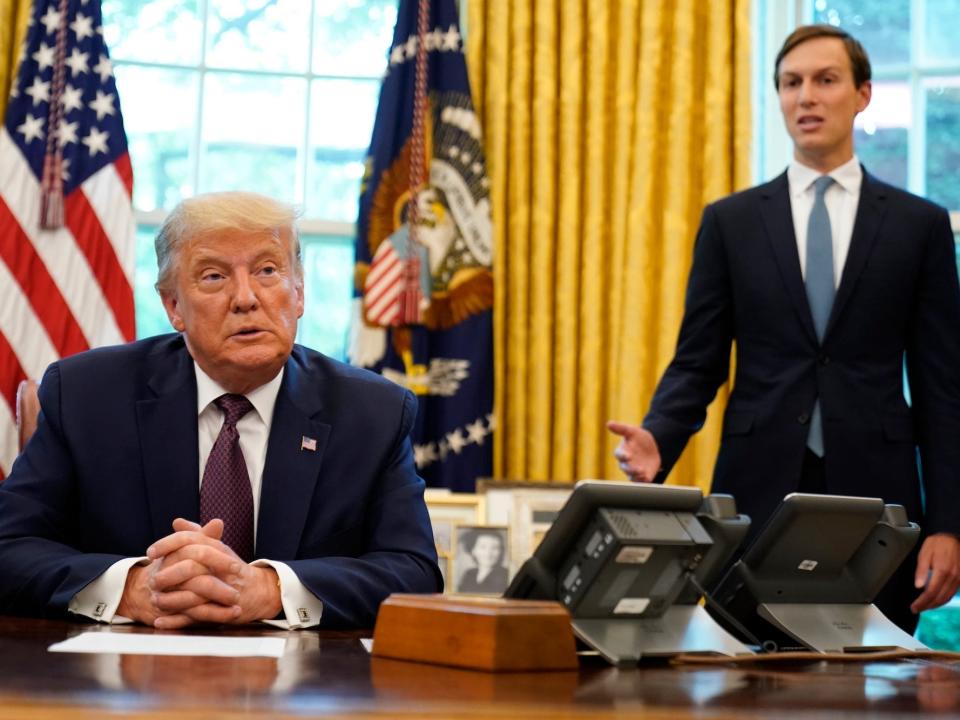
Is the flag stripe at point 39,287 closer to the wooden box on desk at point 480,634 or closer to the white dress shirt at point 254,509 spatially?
the white dress shirt at point 254,509

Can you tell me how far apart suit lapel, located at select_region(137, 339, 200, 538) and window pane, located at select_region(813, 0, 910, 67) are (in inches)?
126

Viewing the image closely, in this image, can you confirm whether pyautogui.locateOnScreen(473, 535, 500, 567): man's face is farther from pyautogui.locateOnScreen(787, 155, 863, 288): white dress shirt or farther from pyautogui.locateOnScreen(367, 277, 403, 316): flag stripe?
pyautogui.locateOnScreen(787, 155, 863, 288): white dress shirt

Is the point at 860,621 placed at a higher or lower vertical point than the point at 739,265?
lower

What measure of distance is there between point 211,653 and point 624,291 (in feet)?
9.97

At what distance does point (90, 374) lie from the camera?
86.3 inches

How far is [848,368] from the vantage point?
2.88 metres

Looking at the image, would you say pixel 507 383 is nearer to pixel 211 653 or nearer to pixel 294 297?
pixel 294 297

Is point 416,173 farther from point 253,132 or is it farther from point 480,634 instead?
point 480,634

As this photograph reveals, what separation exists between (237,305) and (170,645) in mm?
848

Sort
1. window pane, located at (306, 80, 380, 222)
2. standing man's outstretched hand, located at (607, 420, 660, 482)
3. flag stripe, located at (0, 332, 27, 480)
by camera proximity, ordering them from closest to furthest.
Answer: standing man's outstretched hand, located at (607, 420, 660, 482) < flag stripe, located at (0, 332, 27, 480) < window pane, located at (306, 80, 380, 222)

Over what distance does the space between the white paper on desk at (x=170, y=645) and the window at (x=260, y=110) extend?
9.60 ft

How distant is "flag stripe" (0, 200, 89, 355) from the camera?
3908 mm

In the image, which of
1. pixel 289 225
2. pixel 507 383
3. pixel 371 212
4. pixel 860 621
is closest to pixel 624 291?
pixel 507 383

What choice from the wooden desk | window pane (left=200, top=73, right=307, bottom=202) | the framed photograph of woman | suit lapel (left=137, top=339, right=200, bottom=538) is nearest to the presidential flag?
the framed photograph of woman
